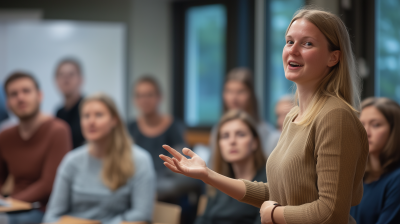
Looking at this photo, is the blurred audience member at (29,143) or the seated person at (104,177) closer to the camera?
the seated person at (104,177)

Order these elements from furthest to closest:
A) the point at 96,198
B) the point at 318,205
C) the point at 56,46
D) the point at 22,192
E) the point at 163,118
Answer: the point at 56,46
the point at 163,118
the point at 22,192
the point at 96,198
the point at 318,205

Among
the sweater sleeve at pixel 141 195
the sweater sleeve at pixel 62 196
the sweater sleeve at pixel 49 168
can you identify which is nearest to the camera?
the sweater sleeve at pixel 141 195

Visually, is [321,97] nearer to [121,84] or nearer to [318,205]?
[318,205]

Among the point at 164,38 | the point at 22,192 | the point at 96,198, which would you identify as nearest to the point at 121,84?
the point at 164,38

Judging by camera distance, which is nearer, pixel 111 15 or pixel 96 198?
pixel 96 198

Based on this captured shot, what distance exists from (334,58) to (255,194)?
498 mm

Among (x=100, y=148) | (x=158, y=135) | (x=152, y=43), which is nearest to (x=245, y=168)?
(x=100, y=148)

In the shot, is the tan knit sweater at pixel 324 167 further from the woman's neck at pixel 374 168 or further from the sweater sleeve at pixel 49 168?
the sweater sleeve at pixel 49 168

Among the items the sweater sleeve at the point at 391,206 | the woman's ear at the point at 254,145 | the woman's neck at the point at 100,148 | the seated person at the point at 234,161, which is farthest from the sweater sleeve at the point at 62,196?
the sweater sleeve at the point at 391,206

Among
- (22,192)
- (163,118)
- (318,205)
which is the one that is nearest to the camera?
(318,205)

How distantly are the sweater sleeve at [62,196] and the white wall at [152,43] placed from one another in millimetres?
2550

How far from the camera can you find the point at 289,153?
3.87ft

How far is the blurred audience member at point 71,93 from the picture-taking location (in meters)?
4.03

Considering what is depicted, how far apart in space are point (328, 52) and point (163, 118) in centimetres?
298
